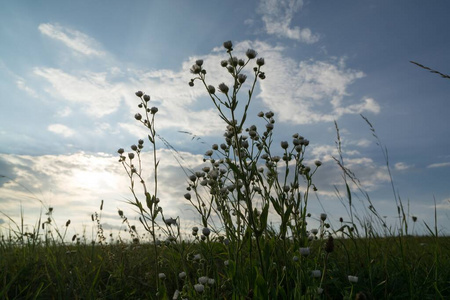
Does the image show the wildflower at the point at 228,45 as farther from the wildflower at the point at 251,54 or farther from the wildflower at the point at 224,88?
the wildflower at the point at 224,88

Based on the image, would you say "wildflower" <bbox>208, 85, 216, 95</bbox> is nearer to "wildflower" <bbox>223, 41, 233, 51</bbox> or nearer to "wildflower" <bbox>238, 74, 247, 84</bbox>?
"wildflower" <bbox>238, 74, 247, 84</bbox>

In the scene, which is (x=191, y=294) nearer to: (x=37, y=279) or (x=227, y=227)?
(x=227, y=227)

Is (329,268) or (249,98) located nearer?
(249,98)

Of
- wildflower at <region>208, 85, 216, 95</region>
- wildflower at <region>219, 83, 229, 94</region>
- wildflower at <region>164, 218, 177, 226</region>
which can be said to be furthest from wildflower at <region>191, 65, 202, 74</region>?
wildflower at <region>164, 218, 177, 226</region>

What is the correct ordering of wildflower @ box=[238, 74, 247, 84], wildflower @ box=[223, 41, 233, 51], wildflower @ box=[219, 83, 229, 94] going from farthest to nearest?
1. wildflower @ box=[223, 41, 233, 51]
2. wildflower @ box=[238, 74, 247, 84]
3. wildflower @ box=[219, 83, 229, 94]

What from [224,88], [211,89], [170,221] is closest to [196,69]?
[211,89]

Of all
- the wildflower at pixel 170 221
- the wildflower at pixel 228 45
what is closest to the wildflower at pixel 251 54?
the wildflower at pixel 228 45

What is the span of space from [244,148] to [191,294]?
1396 millimetres

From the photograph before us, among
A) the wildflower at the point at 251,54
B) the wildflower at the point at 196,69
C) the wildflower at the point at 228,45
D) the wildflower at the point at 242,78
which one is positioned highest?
the wildflower at the point at 228,45

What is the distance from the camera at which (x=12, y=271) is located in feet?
11.6

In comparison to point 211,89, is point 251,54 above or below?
above

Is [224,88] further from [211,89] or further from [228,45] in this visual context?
[228,45]

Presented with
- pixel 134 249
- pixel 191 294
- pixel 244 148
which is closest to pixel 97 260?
pixel 134 249

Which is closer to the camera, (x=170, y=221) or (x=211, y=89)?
(x=211, y=89)
